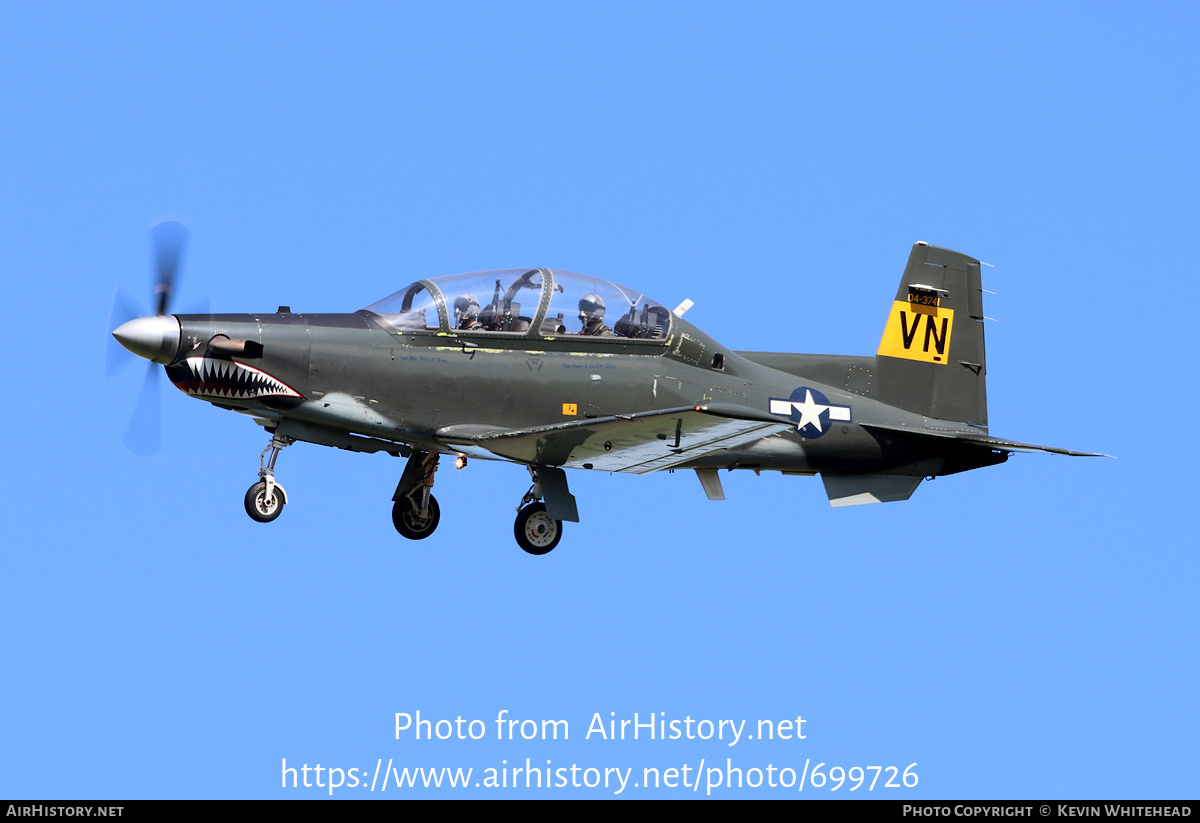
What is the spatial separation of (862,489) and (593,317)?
398 centimetres

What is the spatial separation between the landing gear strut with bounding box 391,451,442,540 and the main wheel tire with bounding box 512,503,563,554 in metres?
1.18

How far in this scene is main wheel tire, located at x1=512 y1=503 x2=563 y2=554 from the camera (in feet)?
58.6

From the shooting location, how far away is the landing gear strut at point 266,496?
1627 centimetres

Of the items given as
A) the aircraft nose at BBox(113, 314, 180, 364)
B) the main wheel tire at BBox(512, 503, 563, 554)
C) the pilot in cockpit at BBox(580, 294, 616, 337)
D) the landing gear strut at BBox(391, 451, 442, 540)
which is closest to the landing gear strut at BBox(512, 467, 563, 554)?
the main wheel tire at BBox(512, 503, 563, 554)

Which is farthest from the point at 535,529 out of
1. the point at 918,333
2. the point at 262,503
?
the point at 918,333

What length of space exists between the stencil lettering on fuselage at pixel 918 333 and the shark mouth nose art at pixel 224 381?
7642mm

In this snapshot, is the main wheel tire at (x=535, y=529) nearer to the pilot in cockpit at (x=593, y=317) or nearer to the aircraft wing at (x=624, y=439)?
the aircraft wing at (x=624, y=439)

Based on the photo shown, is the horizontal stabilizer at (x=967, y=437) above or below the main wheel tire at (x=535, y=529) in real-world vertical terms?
above

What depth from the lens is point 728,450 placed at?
1834 cm

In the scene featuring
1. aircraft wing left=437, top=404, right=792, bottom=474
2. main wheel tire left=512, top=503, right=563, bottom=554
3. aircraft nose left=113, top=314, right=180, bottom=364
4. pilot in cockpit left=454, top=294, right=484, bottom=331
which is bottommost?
main wheel tire left=512, top=503, right=563, bottom=554

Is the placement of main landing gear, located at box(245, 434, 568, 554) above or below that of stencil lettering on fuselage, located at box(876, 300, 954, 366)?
below

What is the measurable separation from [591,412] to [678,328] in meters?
1.45

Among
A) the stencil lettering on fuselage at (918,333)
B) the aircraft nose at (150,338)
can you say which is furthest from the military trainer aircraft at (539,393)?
the stencil lettering on fuselage at (918,333)

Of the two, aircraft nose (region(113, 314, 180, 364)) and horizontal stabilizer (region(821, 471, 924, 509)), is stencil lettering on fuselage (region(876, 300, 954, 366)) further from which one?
aircraft nose (region(113, 314, 180, 364))
